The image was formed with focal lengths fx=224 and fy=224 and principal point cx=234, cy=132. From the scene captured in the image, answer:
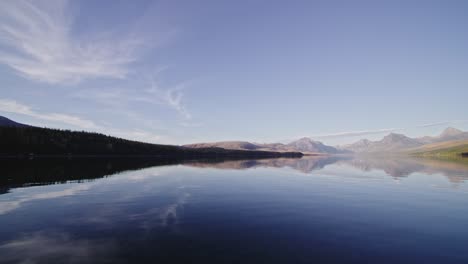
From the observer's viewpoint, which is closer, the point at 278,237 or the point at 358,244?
the point at 358,244

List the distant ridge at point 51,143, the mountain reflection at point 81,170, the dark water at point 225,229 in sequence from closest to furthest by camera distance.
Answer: the dark water at point 225,229
the mountain reflection at point 81,170
the distant ridge at point 51,143

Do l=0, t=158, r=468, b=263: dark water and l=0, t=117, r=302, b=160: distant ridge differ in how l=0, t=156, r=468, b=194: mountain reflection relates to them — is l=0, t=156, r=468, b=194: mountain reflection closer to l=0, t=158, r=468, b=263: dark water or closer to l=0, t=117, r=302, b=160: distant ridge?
l=0, t=158, r=468, b=263: dark water

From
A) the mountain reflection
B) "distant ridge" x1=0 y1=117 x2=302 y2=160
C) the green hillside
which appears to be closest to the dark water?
the mountain reflection

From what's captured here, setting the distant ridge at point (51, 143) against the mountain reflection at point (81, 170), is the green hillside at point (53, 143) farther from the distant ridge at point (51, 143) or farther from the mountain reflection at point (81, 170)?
the mountain reflection at point (81, 170)

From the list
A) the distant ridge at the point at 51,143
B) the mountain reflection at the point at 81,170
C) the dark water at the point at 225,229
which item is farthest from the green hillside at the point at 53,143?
the dark water at the point at 225,229

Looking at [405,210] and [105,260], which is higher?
[105,260]

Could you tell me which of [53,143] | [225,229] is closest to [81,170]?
[225,229]

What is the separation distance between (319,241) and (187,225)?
382 inches

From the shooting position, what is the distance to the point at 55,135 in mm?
162500

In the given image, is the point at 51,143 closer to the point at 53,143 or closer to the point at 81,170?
the point at 53,143

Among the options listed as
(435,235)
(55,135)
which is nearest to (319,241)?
(435,235)

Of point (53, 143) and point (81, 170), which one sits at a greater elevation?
point (53, 143)

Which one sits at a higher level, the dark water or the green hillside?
the green hillside

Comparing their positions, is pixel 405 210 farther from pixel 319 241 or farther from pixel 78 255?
pixel 78 255
